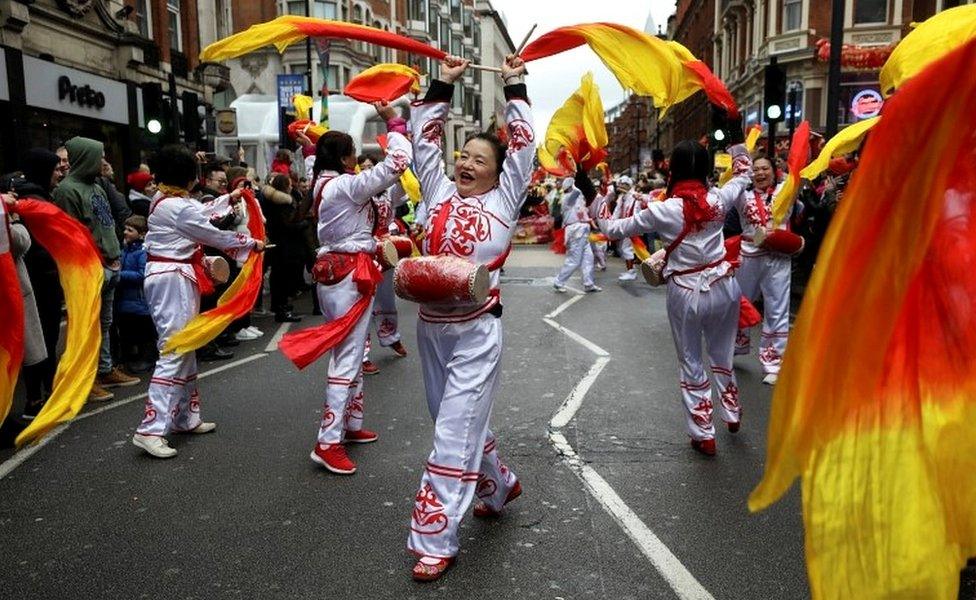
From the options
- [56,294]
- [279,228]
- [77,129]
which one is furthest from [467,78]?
[56,294]

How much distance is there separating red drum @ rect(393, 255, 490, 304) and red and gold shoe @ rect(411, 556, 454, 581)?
3.70 ft

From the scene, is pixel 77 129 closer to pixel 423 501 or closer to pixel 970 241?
pixel 423 501

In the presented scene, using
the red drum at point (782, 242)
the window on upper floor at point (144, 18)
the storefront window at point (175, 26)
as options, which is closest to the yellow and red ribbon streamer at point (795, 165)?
the red drum at point (782, 242)

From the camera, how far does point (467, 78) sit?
238ft

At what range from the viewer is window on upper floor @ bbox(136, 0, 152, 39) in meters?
21.6

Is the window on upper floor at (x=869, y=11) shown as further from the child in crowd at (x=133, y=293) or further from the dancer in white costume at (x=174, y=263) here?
the dancer in white costume at (x=174, y=263)

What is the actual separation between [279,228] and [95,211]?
411cm

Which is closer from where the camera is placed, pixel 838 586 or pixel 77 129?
pixel 838 586

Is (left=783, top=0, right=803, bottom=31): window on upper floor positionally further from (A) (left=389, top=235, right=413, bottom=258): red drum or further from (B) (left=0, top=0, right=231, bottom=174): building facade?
(A) (left=389, top=235, right=413, bottom=258): red drum

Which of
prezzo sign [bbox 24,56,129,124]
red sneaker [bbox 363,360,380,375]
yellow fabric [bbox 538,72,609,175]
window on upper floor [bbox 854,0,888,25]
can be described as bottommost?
red sneaker [bbox 363,360,380,375]

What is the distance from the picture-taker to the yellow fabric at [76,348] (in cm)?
414

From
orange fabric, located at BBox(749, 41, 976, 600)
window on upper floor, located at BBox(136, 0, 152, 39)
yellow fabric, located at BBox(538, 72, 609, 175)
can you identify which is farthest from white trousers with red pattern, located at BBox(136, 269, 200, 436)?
window on upper floor, located at BBox(136, 0, 152, 39)

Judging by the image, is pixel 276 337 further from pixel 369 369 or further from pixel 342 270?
pixel 342 270

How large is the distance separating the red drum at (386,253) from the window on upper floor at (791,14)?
3460 cm
